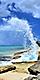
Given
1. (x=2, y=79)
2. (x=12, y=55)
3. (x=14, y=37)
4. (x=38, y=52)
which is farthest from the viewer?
(x=12, y=55)

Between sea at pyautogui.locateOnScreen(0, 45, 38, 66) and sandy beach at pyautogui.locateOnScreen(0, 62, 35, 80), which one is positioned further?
sea at pyautogui.locateOnScreen(0, 45, 38, 66)

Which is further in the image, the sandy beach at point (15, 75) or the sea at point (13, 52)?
the sea at point (13, 52)

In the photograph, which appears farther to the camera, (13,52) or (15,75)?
(13,52)

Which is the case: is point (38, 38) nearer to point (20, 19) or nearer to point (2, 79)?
point (20, 19)

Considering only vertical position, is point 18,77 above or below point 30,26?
below

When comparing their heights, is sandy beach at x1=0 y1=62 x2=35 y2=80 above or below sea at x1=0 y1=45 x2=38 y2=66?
below

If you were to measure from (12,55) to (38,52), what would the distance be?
2.45 feet

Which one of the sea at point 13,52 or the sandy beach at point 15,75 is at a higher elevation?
the sea at point 13,52

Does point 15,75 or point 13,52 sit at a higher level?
point 13,52

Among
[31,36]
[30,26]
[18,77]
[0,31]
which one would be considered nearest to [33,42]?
[31,36]

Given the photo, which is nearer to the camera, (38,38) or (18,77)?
(18,77)

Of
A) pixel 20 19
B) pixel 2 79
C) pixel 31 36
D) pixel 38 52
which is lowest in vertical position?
pixel 2 79

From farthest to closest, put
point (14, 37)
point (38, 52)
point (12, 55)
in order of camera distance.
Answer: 1. point (12, 55)
2. point (38, 52)
3. point (14, 37)

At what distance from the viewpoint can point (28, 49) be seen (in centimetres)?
479
